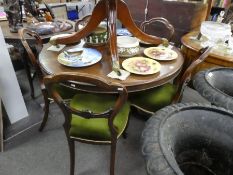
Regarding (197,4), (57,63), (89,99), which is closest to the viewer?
(57,63)

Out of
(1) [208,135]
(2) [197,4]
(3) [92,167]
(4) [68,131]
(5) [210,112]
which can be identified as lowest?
(3) [92,167]

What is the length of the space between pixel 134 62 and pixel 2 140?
1295 mm

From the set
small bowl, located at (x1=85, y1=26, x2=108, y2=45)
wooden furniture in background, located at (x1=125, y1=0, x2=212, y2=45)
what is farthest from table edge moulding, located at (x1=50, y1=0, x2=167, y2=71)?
wooden furniture in background, located at (x1=125, y1=0, x2=212, y2=45)

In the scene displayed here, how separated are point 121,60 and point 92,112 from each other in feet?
1.54

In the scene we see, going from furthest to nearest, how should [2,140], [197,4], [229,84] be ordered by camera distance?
1. [197,4]
2. [2,140]
3. [229,84]

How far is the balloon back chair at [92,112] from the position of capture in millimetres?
911

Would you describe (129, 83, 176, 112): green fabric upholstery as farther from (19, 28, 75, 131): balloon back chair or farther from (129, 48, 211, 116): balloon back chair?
(19, 28, 75, 131): balloon back chair

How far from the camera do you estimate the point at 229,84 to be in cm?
114

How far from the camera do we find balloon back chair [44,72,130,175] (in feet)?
2.99

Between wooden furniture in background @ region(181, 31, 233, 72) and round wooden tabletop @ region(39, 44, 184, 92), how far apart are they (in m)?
0.46

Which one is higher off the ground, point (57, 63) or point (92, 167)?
point (57, 63)

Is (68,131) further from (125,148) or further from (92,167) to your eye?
(125,148)

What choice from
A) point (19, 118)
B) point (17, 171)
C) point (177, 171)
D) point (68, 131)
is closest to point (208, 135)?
point (177, 171)

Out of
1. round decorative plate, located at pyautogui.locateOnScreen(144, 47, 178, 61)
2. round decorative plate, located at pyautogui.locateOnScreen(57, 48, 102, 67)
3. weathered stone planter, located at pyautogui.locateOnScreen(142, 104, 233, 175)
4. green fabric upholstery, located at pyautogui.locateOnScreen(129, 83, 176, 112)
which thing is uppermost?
round decorative plate, located at pyautogui.locateOnScreen(57, 48, 102, 67)
